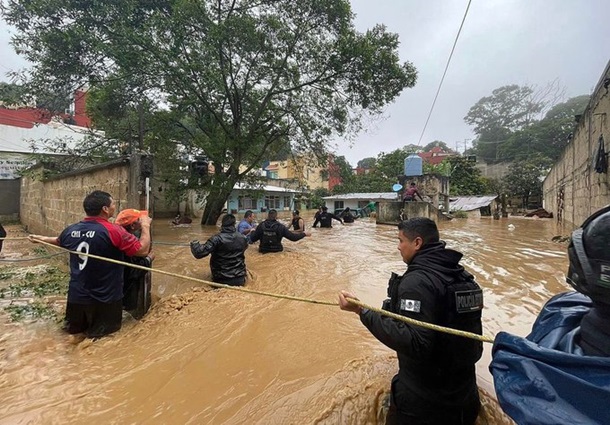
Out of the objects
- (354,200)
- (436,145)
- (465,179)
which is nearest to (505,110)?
(436,145)

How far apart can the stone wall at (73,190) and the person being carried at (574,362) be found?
16.1ft

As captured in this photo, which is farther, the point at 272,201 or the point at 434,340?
the point at 272,201

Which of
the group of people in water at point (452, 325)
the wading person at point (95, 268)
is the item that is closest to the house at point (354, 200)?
the wading person at point (95, 268)

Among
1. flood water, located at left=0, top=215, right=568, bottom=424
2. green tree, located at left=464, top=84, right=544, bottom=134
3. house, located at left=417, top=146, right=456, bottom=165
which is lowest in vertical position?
flood water, located at left=0, top=215, right=568, bottom=424

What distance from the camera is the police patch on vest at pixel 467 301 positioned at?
1729 mm

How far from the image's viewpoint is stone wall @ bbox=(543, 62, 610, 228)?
7523 millimetres

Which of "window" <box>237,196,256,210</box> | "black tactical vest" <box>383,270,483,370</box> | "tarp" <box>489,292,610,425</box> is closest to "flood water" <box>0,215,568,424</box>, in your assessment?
"black tactical vest" <box>383,270,483,370</box>

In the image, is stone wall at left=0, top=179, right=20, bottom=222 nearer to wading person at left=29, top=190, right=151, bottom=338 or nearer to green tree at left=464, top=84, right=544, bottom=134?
wading person at left=29, top=190, right=151, bottom=338

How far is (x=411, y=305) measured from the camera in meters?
1.70

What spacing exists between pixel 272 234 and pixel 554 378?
7.08 m

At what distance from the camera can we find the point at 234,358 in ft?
10.2

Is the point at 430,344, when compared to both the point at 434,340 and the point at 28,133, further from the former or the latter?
the point at 28,133

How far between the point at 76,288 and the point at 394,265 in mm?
5947

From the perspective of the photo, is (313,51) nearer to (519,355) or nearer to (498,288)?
(498,288)
